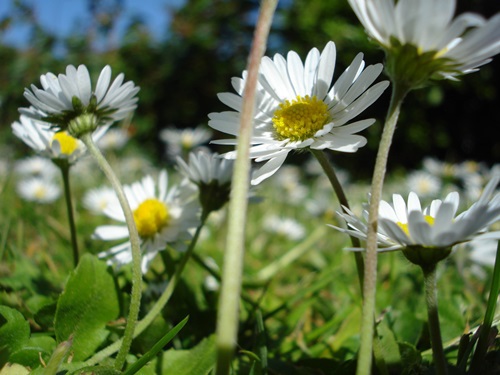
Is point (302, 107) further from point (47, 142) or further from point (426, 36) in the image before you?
point (47, 142)

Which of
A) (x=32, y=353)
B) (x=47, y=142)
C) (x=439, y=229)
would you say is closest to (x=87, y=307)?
(x=32, y=353)

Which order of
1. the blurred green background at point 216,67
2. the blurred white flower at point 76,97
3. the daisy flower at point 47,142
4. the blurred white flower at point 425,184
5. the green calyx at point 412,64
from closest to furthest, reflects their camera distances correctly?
the green calyx at point 412,64
the blurred white flower at point 76,97
the daisy flower at point 47,142
the blurred white flower at point 425,184
the blurred green background at point 216,67

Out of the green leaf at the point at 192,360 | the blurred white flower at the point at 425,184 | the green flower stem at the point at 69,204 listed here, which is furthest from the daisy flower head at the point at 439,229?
the blurred white flower at the point at 425,184

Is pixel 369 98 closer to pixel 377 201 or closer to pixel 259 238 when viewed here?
pixel 377 201

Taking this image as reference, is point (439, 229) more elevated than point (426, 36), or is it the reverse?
point (426, 36)

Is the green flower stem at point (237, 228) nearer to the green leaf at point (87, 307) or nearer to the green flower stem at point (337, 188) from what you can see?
the green flower stem at point (337, 188)

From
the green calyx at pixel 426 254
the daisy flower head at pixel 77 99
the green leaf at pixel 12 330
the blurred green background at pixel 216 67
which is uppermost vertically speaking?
the blurred green background at pixel 216 67

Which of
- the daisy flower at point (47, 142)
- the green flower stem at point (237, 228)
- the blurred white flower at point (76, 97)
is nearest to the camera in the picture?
the green flower stem at point (237, 228)
